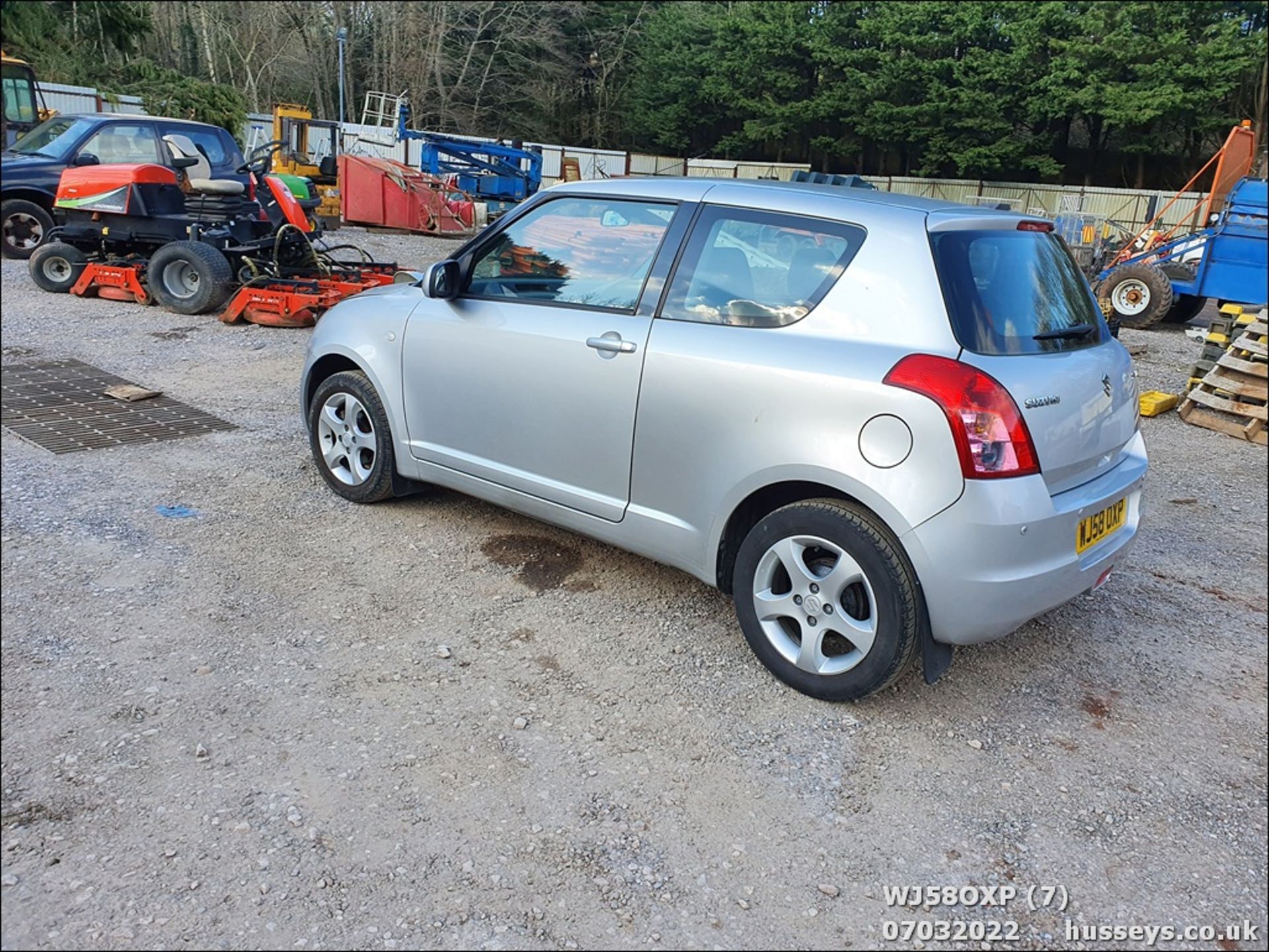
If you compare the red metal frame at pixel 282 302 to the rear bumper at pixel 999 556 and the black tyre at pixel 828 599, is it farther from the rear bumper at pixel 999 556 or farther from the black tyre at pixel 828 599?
the rear bumper at pixel 999 556

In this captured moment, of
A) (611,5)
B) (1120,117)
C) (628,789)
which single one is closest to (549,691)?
(628,789)

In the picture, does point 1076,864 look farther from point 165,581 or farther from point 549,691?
point 165,581

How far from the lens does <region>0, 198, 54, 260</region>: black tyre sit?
36.1 feet

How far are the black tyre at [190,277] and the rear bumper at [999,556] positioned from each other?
8.60 meters

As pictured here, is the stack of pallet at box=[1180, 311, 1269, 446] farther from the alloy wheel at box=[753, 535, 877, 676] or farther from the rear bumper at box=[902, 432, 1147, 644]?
the alloy wheel at box=[753, 535, 877, 676]

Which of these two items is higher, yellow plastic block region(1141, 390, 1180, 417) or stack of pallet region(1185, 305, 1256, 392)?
stack of pallet region(1185, 305, 1256, 392)

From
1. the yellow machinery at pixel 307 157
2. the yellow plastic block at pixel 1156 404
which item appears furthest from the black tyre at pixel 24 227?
the yellow plastic block at pixel 1156 404

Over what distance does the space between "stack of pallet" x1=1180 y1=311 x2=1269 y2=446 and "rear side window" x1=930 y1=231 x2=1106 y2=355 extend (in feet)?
1.80

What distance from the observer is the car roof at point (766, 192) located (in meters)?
3.36

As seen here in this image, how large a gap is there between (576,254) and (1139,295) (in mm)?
12502

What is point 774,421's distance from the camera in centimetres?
320

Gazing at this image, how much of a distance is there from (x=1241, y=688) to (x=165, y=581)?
3748 mm

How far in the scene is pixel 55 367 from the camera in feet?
22.2

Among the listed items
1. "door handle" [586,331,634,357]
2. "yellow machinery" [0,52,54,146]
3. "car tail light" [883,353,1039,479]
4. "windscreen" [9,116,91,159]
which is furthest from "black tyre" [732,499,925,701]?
"yellow machinery" [0,52,54,146]
